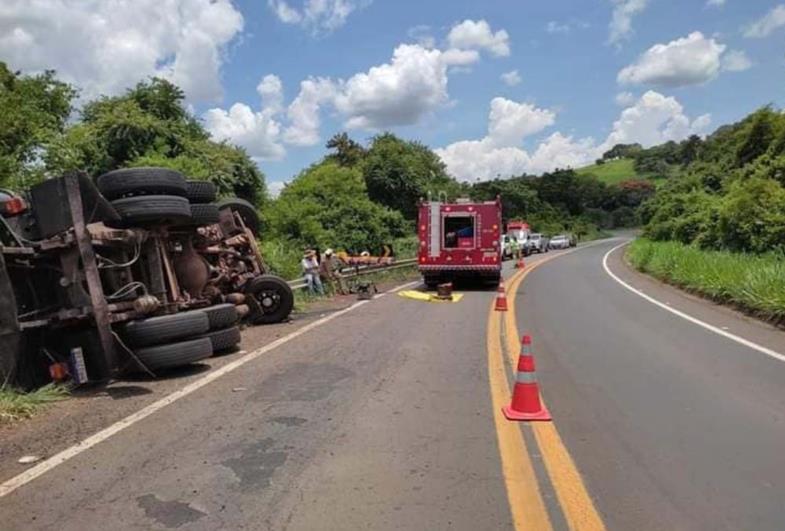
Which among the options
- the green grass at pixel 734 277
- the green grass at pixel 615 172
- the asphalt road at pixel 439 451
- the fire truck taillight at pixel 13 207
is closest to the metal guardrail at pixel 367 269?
the green grass at pixel 734 277

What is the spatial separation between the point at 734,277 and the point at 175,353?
44.4 feet

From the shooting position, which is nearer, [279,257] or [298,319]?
[298,319]

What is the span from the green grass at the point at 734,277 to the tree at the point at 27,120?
60.5 ft

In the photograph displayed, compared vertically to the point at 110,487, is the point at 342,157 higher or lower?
higher

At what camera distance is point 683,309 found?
1595 centimetres

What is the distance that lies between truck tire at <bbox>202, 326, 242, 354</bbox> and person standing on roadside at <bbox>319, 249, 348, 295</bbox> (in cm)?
964

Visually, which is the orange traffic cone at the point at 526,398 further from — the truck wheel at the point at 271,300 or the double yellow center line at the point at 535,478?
the truck wheel at the point at 271,300

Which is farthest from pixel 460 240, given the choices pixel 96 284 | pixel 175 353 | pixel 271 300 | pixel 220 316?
pixel 96 284

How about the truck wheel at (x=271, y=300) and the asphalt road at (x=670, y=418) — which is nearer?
the asphalt road at (x=670, y=418)

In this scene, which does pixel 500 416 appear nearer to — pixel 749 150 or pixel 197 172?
pixel 197 172

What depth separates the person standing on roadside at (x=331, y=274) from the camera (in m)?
20.0

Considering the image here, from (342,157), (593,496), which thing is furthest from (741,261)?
(342,157)

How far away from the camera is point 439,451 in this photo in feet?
18.0

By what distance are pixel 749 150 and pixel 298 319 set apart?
29.2 meters
